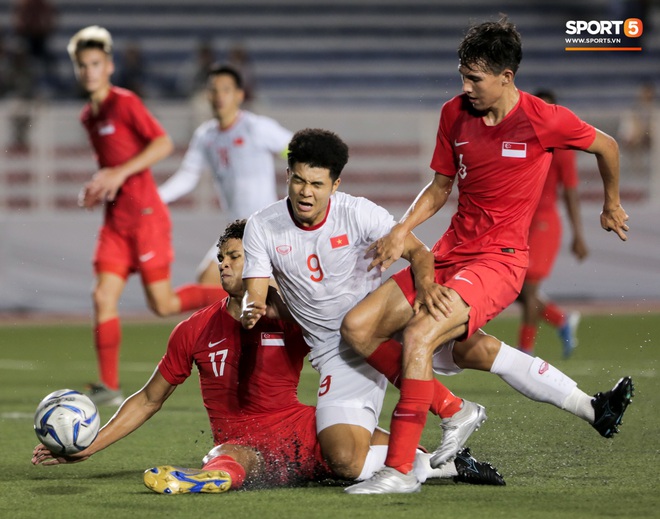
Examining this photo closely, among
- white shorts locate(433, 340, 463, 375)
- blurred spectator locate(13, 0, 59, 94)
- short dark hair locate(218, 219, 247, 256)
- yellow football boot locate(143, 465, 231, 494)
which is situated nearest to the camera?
yellow football boot locate(143, 465, 231, 494)

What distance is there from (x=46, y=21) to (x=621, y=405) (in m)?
15.3

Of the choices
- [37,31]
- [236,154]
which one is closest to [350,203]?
[236,154]

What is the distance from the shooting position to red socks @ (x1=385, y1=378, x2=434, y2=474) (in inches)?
206

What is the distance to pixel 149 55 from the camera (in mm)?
20625

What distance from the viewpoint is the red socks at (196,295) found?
893 cm

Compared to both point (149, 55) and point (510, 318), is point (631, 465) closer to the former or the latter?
point (510, 318)

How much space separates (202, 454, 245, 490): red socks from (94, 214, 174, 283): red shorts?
3423 mm

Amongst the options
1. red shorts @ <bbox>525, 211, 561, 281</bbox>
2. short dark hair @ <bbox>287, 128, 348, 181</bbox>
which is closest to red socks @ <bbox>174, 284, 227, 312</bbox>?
red shorts @ <bbox>525, 211, 561, 281</bbox>

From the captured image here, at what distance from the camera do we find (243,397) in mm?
5742

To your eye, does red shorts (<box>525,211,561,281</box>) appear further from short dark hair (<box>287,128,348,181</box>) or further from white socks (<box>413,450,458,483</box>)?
short dark hair (<box>287,128,348,181</box>)

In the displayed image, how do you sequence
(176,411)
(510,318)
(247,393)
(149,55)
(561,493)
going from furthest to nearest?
(149,55), (510,318), (176,411), (247,393), (561,493)

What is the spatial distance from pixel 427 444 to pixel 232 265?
1639 millimetres

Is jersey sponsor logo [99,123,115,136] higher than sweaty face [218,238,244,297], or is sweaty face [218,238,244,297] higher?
jersey sponsor logo [99,123,115,136]

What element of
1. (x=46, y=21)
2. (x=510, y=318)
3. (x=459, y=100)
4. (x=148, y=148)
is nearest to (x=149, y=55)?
(x=46, y=21)
